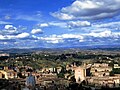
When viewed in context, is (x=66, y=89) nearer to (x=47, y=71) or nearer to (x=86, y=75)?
(x=86, y=75)

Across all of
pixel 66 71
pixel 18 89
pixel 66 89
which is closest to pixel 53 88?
pixel 66 89

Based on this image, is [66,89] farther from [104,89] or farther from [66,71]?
[66,71]

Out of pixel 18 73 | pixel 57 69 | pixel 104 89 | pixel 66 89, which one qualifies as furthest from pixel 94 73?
pixel 66 89

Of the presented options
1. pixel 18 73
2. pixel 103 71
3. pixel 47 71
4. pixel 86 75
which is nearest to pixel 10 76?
pixel 18 73

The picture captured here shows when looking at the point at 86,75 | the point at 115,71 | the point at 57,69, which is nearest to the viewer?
the point at 86,75

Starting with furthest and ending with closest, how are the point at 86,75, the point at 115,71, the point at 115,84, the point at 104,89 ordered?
the point at 115,71 < the point at 86,75 < the point at 115,84 < the point at 104,89

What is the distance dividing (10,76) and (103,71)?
965 inches

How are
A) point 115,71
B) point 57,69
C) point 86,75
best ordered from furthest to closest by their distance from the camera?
point 57,69, point 115,71, point 86,75

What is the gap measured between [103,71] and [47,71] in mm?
14978

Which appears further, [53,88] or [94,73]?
[94,73]

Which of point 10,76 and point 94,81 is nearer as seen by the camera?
point 94,81

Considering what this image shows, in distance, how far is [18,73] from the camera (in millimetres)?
84312

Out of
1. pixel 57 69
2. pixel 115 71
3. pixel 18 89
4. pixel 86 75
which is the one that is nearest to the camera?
pixel 18 89

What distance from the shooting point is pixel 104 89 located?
189ft
